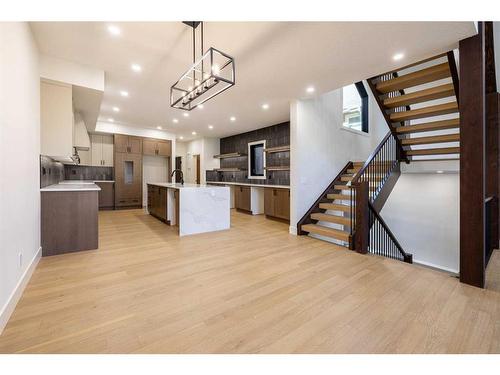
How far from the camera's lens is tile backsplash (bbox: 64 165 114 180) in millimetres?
6910

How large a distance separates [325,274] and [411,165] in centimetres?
457

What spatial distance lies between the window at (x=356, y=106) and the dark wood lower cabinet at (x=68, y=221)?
5.94 m

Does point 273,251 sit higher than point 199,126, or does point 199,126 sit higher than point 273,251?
point 199,126

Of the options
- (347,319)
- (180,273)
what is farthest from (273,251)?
(347,319)

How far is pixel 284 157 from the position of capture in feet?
Result: 21.0

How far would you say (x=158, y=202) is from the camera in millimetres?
5605

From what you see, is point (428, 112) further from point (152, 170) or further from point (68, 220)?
point (152, 170)

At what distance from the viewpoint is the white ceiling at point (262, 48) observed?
2330mm

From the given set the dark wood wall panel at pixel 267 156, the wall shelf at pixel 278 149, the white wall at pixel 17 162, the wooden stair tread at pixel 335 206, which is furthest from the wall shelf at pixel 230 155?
the white wall at pixel 17 162

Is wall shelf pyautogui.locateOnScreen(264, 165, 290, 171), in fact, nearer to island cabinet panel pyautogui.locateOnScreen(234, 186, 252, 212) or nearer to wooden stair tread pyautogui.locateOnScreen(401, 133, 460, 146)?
island cabinet panel pyautogui.locateOnScreen(234, 186, 252, 212)

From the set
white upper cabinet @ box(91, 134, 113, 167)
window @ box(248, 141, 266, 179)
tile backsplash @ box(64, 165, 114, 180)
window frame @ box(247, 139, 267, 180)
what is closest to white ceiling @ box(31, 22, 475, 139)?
window frame @ box(247, 139, 267, 180)

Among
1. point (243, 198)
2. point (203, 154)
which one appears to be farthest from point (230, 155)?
point (243, 198)

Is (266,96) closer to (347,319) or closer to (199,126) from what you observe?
(199,126)

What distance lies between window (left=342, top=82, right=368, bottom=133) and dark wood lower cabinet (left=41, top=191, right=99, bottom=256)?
234 inches
